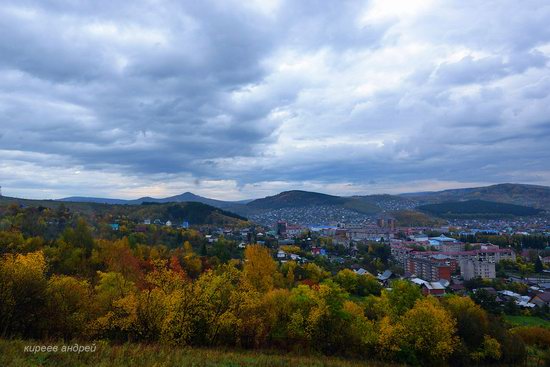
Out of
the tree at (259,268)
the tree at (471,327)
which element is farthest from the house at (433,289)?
the tree at (259,268)

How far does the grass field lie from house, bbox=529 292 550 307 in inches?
273

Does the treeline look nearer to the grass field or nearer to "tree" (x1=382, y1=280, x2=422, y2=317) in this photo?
"tree" (x1=382, y1=280, x2=422, y2=317)

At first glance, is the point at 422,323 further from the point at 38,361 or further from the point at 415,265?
the point at 415,265

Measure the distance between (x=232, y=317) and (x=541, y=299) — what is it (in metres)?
79.7

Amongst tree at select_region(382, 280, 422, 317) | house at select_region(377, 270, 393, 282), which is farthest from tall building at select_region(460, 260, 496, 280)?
tree at select_region(382, 280, 422, 317)

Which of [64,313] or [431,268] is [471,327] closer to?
[64,313]

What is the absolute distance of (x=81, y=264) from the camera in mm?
59188

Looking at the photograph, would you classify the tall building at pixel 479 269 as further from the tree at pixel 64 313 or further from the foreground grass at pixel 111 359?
the tree at pixel 64 313

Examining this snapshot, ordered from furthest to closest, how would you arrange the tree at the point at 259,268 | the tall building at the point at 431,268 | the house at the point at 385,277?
the tall building at the point at 431,268 < the house at the point at 385,277 < the tree at the point at 259,268

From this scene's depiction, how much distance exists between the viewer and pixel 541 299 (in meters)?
76.6

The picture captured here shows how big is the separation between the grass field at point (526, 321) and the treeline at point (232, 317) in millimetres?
23204

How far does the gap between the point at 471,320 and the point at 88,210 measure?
6959 inches

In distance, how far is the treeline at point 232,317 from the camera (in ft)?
73.5

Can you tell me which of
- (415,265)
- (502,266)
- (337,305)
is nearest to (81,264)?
(337,305)
